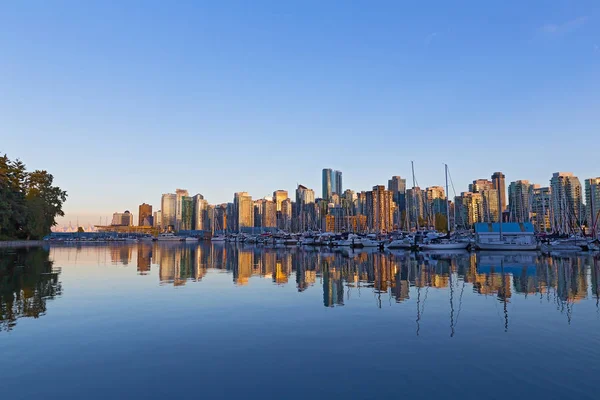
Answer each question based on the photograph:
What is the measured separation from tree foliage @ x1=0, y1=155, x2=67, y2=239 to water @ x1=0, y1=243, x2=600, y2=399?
9709cm

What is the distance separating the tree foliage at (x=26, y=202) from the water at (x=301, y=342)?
9709 centimetres

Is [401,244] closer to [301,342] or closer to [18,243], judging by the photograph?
[301,342]

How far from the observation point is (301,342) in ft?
55.2

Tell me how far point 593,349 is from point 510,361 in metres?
4.01

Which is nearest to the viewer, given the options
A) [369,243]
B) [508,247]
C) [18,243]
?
[508,247]

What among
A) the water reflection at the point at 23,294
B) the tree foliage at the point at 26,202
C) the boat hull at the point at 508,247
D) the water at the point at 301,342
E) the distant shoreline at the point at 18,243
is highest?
the tree foliage at the point at 26,202

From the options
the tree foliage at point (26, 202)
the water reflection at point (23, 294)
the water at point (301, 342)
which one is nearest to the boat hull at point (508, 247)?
the water at point (301, 342)

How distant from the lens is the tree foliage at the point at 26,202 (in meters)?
112

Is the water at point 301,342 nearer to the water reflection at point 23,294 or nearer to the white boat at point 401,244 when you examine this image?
the water reflection at point 23,294

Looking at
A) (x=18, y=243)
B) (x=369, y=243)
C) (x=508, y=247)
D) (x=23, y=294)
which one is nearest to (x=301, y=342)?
(x=23, y=294)

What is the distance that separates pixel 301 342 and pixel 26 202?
430 ft

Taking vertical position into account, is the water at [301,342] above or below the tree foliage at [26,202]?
below

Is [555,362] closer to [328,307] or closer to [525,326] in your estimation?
[525,326]

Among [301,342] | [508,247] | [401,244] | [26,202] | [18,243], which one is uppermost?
[26,202]
